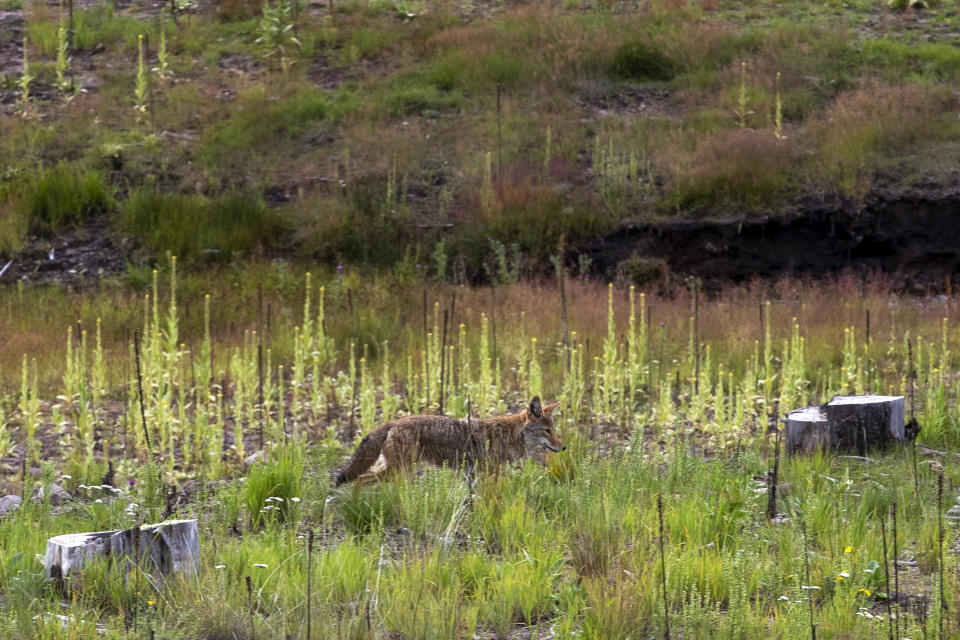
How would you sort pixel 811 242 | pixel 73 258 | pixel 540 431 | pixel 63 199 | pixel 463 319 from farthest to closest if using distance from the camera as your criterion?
pixel 63 199 < pixel 811 242 < pixel 73 258 < pixel 463 319 < pixel 540 431

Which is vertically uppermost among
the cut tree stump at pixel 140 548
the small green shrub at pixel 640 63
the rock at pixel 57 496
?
the small green shrub at pixel 640 63

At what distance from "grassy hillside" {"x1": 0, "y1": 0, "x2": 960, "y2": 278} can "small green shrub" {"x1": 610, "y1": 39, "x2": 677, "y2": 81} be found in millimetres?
38

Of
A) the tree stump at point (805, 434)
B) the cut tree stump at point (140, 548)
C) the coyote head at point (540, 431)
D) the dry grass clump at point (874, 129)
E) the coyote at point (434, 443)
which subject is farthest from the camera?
the dry grass clump at point (874, 129)

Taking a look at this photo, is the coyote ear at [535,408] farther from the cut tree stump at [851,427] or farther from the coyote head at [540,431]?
the cut tree stump at [851,427]

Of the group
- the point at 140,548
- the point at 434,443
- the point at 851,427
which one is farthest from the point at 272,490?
the point at 851,427

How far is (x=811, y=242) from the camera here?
15766mm

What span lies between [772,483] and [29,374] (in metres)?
7.95

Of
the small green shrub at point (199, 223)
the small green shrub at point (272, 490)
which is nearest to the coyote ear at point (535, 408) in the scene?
the small green shrub at point (272, 490)

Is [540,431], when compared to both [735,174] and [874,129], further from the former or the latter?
[874,129]

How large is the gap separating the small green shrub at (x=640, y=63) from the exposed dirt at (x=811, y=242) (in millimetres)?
5066

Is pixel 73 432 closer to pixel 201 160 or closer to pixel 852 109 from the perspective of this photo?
pixel 201 160

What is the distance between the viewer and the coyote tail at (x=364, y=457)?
6250 mm

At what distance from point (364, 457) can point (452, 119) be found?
12.9m

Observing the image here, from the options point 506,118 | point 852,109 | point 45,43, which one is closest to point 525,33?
point 506,118
